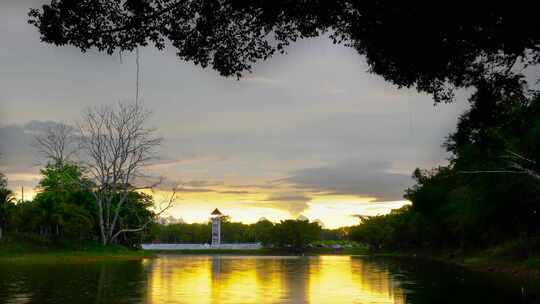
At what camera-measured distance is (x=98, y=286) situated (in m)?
22.2

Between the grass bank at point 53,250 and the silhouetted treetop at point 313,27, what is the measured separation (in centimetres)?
4189

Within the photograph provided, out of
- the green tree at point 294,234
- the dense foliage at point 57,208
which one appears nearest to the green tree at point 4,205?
the dense foliage at point 57,208

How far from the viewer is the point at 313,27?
1307 centimetres

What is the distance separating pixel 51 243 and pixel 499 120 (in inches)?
2111

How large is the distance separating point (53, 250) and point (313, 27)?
52178mm

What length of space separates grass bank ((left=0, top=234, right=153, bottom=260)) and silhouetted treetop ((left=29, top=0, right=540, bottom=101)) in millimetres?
41887

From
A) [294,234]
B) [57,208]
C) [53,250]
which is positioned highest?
[57,208]

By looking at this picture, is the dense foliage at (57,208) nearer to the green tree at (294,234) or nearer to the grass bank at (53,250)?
the grass bank at (53,250)

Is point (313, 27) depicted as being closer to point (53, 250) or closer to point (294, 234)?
point (53, 250)

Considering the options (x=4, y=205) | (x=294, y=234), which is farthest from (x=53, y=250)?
(x=294, y=234)

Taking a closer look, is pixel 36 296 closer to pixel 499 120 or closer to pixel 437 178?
pixel 499 120

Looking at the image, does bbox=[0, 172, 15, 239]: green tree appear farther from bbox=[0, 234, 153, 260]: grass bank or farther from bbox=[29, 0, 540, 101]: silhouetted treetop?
bbox=[29, 0, 540, 101]: silhouetted treetop

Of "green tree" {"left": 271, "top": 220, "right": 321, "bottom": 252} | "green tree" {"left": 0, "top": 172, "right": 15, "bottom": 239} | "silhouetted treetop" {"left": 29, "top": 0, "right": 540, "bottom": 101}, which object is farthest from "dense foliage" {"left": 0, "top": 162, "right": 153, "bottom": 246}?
"green tree" {"left": 271, "top": 220, "right": 321, "bottom": 252}

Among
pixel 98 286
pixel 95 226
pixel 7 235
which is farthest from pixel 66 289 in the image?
pixel 95 226
